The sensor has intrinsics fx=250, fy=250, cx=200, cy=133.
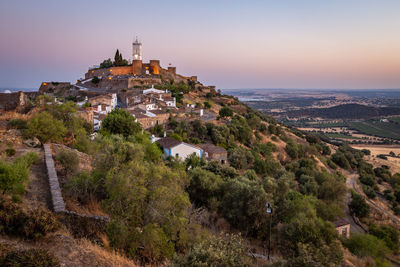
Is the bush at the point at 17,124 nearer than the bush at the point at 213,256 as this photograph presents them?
No

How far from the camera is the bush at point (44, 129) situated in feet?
45.1

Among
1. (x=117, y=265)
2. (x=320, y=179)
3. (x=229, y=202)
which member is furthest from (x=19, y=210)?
(x=320, y=179)

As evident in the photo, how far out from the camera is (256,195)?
1254 centimetres

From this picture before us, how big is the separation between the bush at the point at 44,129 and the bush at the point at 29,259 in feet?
37.0

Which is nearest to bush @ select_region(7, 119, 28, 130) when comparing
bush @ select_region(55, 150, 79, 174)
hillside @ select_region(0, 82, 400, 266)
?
hillside @ select_region(0, 82, 400, 266)

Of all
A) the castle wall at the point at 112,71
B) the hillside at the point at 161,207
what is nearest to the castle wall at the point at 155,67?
the castle wall at the point at 112,71

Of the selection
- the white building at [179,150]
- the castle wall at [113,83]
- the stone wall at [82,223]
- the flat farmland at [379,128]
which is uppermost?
the castle wall at [113,83]

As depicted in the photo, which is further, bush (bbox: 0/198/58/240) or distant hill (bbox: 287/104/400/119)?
distant hill (bbox: 287/104/400/119)

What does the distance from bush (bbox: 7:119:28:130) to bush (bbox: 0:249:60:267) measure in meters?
12.7

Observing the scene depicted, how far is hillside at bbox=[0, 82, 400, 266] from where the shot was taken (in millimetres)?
5645

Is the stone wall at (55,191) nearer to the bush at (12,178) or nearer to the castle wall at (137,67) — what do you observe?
the bush at (12,178)

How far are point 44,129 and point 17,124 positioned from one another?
2.28m

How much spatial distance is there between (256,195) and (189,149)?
11.9m

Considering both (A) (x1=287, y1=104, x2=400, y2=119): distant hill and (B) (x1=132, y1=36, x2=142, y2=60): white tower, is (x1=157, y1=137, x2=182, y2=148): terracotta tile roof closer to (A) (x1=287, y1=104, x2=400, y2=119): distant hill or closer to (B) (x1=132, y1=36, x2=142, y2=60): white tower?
(B) (x1=132, y1=36, x2=142, y2=60): white tower
